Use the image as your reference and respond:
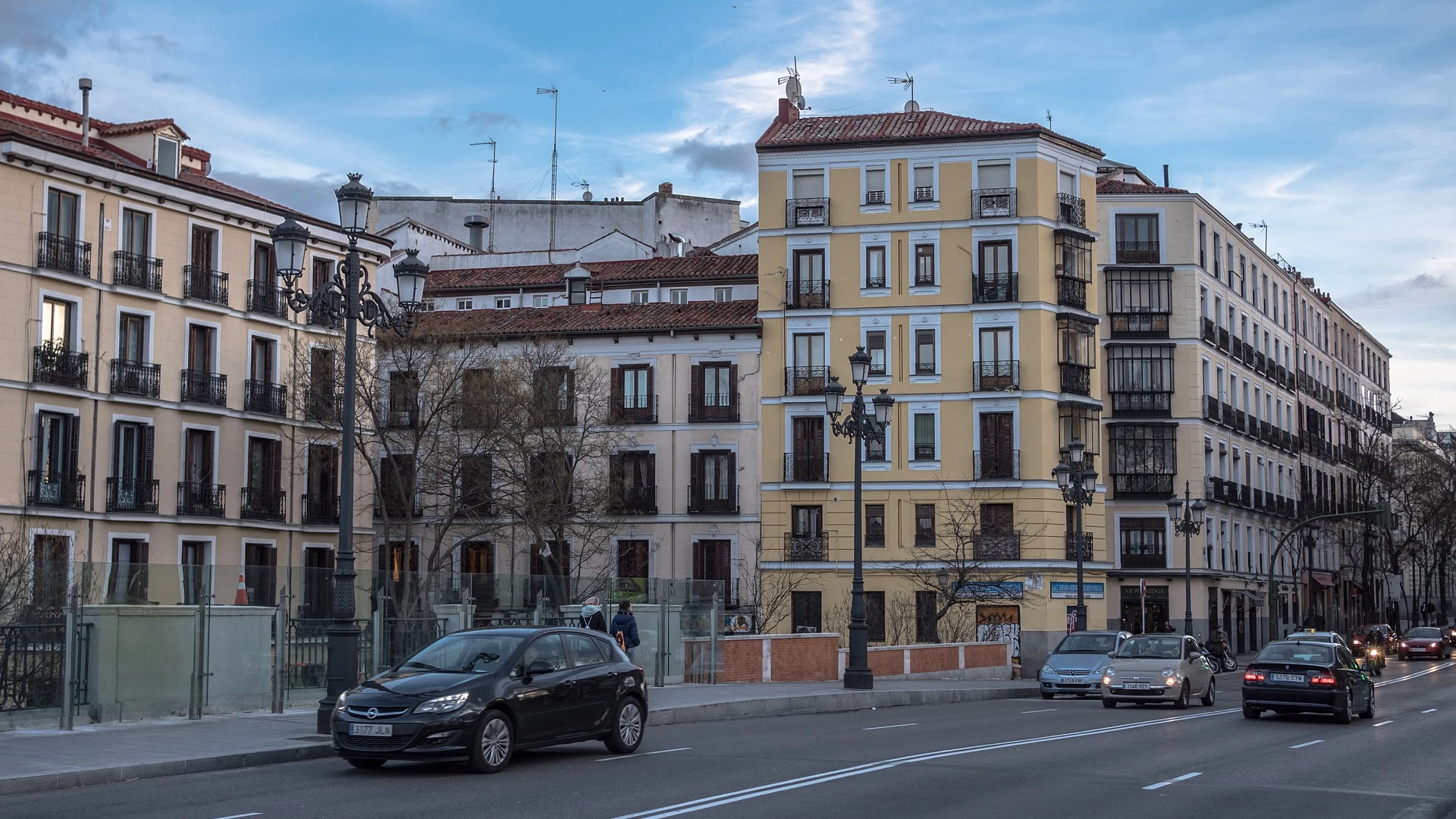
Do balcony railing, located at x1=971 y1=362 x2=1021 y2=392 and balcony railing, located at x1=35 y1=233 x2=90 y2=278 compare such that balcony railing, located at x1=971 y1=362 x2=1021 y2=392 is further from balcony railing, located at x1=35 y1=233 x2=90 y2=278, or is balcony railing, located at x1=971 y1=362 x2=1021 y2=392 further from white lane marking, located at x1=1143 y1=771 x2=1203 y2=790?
white lane marking, located at x1=1143 y1=771 x2=1203 y2=790

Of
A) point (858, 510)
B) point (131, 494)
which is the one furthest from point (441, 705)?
point (131, 494)

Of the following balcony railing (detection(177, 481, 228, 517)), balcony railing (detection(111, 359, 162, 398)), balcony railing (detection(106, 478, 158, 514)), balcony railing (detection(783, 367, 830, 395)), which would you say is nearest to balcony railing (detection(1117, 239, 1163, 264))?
balcony railing (detection(783, 367, 830, 395))

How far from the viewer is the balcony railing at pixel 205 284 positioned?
153 ft

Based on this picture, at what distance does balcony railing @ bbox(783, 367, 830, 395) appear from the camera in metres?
58.8

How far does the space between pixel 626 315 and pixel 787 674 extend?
91.0ft

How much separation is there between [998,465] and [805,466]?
705 cm

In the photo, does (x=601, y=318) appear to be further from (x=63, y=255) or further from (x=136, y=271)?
(x=63, y=255)

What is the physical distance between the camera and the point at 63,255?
42719 mm

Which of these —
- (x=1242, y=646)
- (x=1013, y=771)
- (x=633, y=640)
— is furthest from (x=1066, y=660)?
(x=1242, y=646)

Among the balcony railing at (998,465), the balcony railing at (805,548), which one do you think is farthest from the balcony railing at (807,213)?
the balcony railing at (805,548)

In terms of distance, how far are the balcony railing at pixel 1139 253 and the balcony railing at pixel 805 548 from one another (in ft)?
71.9

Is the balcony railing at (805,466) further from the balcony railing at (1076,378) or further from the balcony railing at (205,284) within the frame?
the balcony railing at (205,284)

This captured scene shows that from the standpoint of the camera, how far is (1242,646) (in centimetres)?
7594

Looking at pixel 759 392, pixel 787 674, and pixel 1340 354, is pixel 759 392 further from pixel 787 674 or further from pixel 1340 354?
pixel 1340 354
